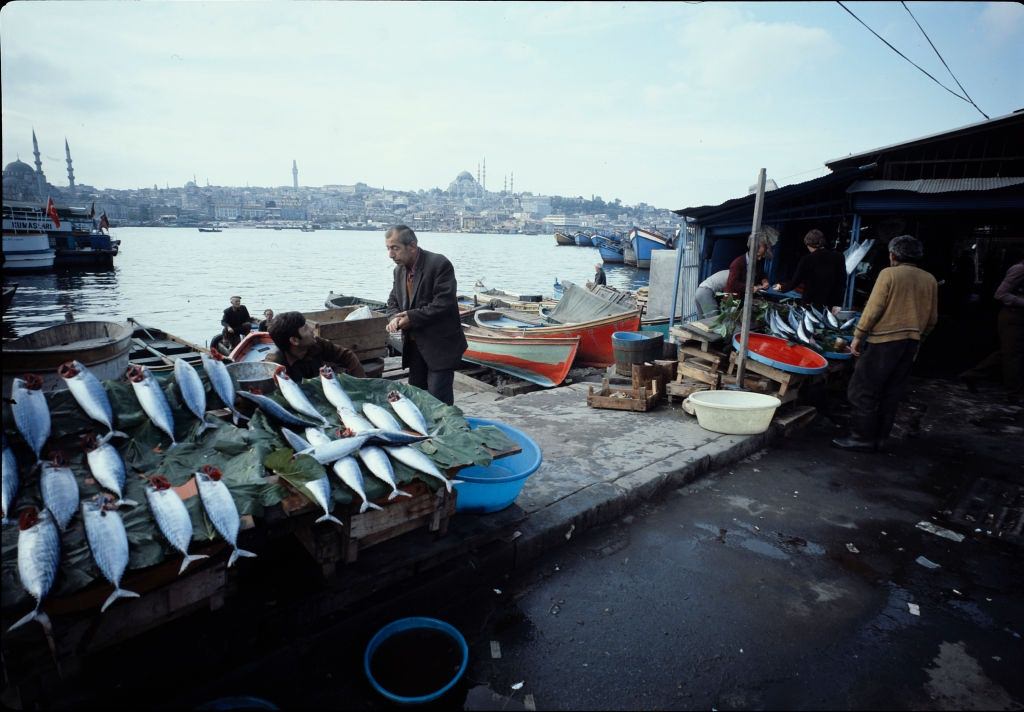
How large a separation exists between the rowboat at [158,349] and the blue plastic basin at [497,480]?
5.33 meters

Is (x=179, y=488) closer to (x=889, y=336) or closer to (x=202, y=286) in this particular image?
(x=889, y=336)

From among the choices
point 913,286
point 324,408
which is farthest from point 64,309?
point 913,286

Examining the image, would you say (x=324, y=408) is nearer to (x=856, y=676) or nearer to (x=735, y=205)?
(x=856, y=676)

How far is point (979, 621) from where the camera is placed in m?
3.42

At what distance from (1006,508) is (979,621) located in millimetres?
2120

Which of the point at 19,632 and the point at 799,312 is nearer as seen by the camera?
the point at 19,632

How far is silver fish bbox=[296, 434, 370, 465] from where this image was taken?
9.43ft

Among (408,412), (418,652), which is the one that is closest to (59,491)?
(408,412)

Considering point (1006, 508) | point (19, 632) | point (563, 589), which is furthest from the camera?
point (1006, 508)

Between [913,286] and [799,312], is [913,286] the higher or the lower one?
the higher one

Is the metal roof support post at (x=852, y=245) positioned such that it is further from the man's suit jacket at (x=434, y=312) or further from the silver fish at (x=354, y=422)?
the silver fish at (x=354, y=422)

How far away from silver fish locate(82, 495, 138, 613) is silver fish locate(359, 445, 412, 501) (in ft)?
3.70

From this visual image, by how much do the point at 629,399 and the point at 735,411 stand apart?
1.33 metres

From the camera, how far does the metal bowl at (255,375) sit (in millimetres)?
3666
